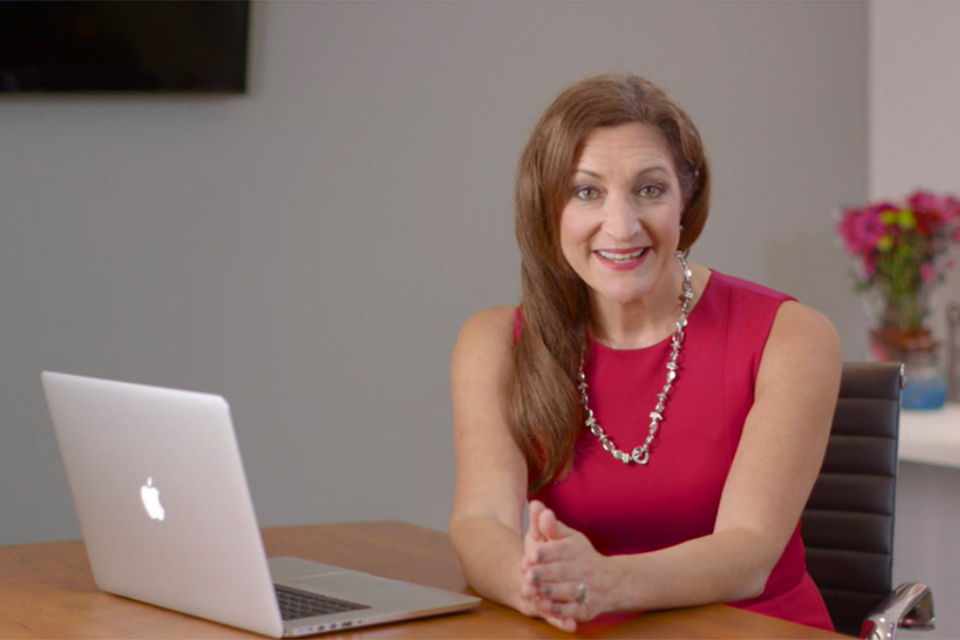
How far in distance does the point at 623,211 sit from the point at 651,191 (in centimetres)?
7

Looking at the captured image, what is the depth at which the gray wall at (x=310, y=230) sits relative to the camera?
2635mm

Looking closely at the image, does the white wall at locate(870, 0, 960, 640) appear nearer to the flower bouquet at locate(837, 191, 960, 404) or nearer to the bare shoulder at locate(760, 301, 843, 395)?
the flower bouquet at locate(837, 191, 960, 404)

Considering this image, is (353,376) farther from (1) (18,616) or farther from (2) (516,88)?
(1) (18,616)

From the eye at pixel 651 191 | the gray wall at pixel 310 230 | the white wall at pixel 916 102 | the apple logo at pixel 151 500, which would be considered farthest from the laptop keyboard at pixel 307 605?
the white wall at pixel 916 102

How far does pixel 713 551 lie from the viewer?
1.45 metres

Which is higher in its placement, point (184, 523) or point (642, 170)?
point (642, 170)

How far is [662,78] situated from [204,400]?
2.56 meters

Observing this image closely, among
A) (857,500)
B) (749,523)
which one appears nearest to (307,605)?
(749,523)

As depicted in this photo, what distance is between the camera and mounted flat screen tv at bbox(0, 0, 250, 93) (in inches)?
100

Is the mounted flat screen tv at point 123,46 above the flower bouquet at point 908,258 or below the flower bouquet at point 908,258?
above

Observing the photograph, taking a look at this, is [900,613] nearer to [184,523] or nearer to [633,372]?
[633,372]

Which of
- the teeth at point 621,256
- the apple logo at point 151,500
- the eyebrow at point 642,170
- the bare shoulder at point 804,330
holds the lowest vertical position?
the apple logo at point 151,500

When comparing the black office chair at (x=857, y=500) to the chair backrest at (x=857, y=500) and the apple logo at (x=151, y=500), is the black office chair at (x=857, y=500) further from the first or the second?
the apple logo at (x=151, y=500)

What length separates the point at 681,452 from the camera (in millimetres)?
1754
